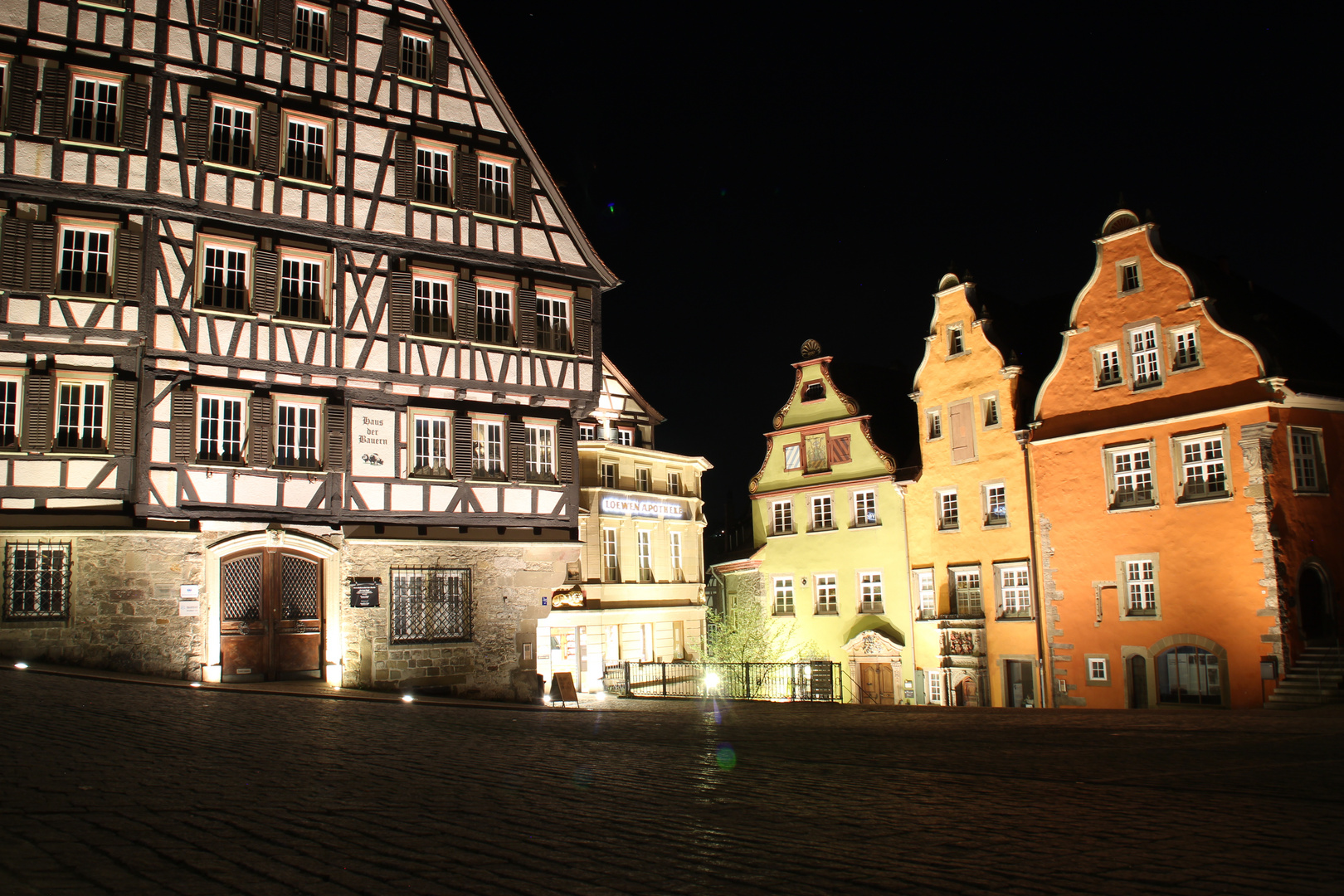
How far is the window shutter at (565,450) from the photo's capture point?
25922 mm

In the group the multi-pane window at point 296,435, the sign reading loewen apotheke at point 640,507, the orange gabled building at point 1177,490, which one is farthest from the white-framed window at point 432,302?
the orange gabled building at point 1177,490

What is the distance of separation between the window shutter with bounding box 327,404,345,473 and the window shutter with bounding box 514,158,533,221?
6.71m

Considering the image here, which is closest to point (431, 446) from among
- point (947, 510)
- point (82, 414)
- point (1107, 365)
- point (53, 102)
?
point (82, 414)

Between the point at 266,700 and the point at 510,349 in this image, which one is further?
the point at 510,349

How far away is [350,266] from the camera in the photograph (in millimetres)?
23578

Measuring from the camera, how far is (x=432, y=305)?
2455cm

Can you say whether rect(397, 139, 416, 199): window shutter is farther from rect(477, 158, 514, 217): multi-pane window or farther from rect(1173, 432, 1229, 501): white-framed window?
rect(1173, 432, 1229, 501): white-framed window

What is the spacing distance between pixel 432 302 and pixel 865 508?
18.8 meters

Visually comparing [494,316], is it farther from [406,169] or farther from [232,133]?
[232,133]

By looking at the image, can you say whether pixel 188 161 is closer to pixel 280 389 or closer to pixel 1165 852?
pixel 280 389

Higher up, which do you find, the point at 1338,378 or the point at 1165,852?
the point at 1338,378

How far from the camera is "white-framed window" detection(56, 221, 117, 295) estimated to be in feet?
68.3

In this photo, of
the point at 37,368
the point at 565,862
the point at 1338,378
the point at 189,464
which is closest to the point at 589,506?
the point at 189,464

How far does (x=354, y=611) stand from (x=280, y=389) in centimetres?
502
